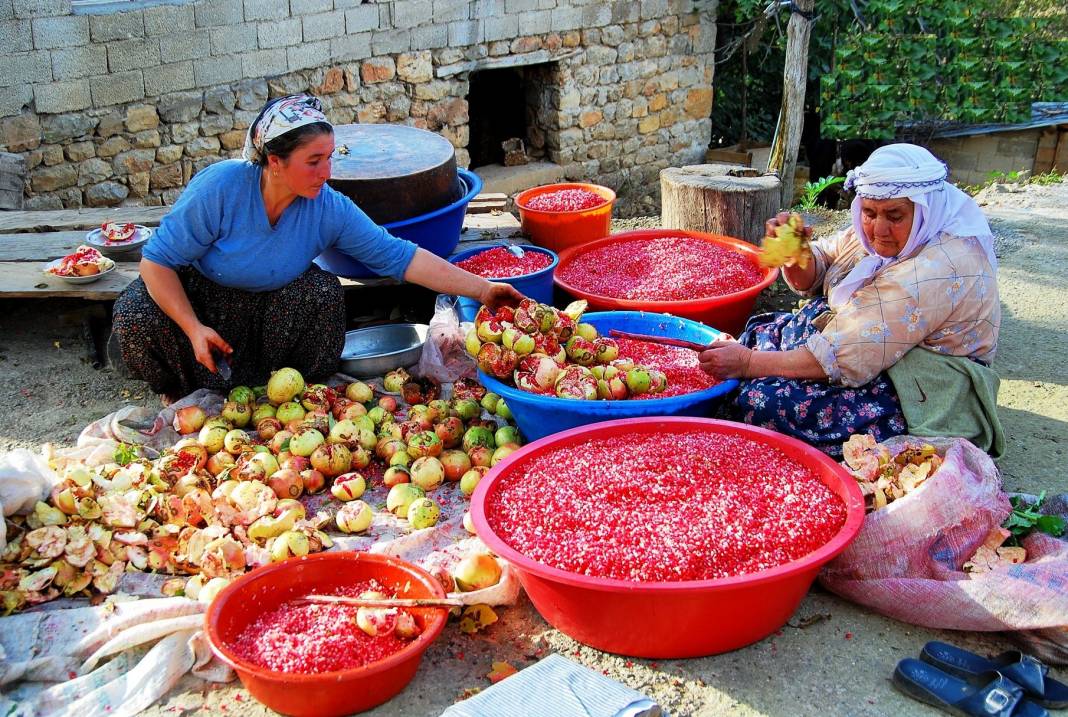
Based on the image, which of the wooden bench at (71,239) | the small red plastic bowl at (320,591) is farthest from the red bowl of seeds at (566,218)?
→ the small red plastic bowl at (320,591)

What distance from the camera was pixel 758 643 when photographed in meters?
2.54

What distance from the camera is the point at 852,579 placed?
2.67 meters

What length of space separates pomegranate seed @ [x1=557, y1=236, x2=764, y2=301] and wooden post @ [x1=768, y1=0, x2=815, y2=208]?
8.09 feet

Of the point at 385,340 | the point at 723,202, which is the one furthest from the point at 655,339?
the point at 723,202

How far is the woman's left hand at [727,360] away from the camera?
3.17 metres

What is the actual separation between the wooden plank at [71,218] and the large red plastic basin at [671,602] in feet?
11.3

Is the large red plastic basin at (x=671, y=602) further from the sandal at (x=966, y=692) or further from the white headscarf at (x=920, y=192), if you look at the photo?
the white headscarf at (x=920, y=192)

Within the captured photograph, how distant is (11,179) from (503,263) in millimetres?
3281

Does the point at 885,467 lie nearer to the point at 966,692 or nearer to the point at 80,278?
the point at 966,692

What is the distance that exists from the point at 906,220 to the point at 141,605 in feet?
8.38

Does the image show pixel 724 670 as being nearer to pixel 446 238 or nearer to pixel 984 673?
pixel 984 673

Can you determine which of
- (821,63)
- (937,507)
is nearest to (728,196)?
(937,507)

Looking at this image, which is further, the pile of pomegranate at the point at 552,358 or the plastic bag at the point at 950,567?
the pile of pomegranate at the point at 552,358

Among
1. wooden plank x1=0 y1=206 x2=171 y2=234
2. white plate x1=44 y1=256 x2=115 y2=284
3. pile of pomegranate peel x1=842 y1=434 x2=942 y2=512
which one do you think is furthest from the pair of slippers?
wooden plank x1=0 y1=206 x2=171 y2=234
